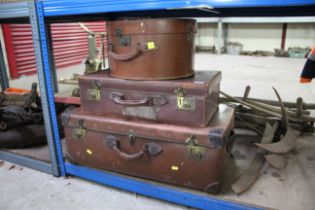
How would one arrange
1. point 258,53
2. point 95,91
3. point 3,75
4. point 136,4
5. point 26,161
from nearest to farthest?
point 136,4
point 95,91
point 26,161
point 3,75
point 258,53

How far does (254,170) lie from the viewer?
1.42m

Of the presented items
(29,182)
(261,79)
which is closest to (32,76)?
(29,182)

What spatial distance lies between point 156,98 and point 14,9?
34.9 inches

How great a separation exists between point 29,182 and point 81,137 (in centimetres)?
45

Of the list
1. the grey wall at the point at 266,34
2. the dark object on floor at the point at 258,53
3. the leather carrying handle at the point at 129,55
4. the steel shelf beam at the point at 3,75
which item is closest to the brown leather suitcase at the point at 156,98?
the leather carrying handle at the point at 129,55

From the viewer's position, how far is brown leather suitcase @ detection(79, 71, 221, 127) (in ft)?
3.67

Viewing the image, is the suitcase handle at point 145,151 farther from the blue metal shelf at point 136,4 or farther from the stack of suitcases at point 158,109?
the blue metal shelf at point 136,4

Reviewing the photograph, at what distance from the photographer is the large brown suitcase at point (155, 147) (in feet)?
3.70

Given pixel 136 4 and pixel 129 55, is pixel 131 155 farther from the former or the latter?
pixel 136 4

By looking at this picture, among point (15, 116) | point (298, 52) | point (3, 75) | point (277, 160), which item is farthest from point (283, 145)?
point (298, 52)

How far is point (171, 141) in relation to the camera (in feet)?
3.82

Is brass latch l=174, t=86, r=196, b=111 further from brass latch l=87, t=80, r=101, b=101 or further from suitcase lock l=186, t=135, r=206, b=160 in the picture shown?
brass latch l=87, t=80, r=101, b=101

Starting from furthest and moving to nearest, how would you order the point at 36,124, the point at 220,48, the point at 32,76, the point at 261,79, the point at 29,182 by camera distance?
the point at 220,48, the point at 32,76, the point at 261,79, the point at 36,124, the point at 29,182

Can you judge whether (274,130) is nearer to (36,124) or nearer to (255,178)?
(255,178)
